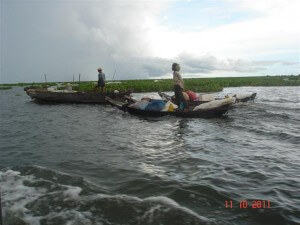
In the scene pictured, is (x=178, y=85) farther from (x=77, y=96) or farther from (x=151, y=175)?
(x=77, y=96)

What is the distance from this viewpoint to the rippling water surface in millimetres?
4523

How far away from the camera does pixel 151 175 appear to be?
20.5ft

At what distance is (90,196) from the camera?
5137 millimetres

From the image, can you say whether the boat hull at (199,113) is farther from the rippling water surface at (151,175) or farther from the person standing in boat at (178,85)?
the rippling water surface at (151,175)

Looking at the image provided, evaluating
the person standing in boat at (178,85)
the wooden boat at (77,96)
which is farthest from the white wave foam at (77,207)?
the wooden boat at (77,96)

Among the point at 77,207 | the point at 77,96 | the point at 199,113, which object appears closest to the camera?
the point at 77,207

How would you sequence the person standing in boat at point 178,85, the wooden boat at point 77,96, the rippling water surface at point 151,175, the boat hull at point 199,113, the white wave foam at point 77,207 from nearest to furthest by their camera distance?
1. the white wave foam at point 77,207
2. the rippling water surface at point 151,175
3. the boat hull at point 199,113
4. the person standing in boat at point 178,85
5. the wooden boat at point 77,96

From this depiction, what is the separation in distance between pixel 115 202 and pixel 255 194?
2386 millimetres

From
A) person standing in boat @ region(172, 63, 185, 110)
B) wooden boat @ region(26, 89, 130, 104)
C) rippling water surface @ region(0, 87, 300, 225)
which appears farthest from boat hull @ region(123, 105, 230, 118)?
wooden boat @ region(26, 89, 130, 104)

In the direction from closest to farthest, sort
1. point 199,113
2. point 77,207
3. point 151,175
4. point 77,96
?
point 77,207
point 151,175
point 199,113
point 77,96

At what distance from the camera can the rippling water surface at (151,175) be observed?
14.8ft

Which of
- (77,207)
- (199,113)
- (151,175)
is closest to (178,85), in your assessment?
(199,113)

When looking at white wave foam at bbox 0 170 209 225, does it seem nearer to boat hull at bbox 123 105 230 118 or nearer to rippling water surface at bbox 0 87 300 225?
rippling water surface at bbox 0 87 300 225

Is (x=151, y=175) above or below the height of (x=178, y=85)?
below
